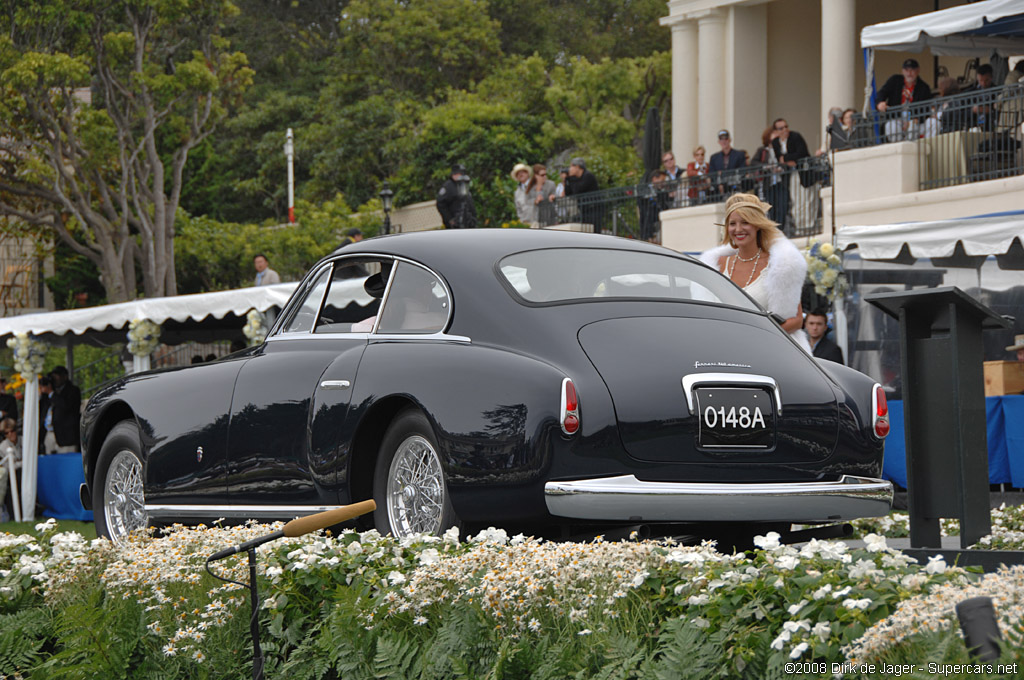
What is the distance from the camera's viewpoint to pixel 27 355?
17672 mm

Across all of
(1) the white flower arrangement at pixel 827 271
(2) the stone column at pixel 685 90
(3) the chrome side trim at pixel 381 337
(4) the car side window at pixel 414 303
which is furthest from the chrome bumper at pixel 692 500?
→ (2) the stone column at pixel 685 90

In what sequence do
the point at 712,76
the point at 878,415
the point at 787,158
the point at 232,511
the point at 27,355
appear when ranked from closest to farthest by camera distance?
the point at 878,415, the point at 232,511, the point at 27,355, the point at 787,158, the point at 712,76

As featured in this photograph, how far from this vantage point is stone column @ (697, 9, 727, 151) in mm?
31031

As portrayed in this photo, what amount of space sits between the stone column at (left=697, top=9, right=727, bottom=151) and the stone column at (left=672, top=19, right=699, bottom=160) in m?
0.77

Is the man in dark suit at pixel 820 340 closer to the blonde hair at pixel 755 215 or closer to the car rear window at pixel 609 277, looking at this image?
the blonde hair at pixel 755 215

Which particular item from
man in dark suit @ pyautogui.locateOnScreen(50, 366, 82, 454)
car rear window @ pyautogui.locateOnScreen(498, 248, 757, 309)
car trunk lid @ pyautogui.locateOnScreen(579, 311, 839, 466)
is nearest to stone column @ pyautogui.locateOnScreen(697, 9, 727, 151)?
man in dark suit @ pyautogui.locateOnScreen(50, 366, 82, 454)

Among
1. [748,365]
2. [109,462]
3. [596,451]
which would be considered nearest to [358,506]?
[596,451]

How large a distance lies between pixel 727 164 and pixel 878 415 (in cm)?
1597

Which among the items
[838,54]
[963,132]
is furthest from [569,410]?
[838,54]

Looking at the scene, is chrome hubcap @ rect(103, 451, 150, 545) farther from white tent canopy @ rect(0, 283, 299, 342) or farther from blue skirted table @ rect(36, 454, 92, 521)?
blue skirted table @ rect(36, 454, 92, 521)

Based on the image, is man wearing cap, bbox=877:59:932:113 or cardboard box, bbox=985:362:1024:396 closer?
cardboard box, bbox=985:362:1024:396

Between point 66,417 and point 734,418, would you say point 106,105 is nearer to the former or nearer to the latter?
point 66,417

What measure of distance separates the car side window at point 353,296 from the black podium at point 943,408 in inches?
97.0

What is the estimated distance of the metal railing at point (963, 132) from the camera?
Result: 18.5 m
